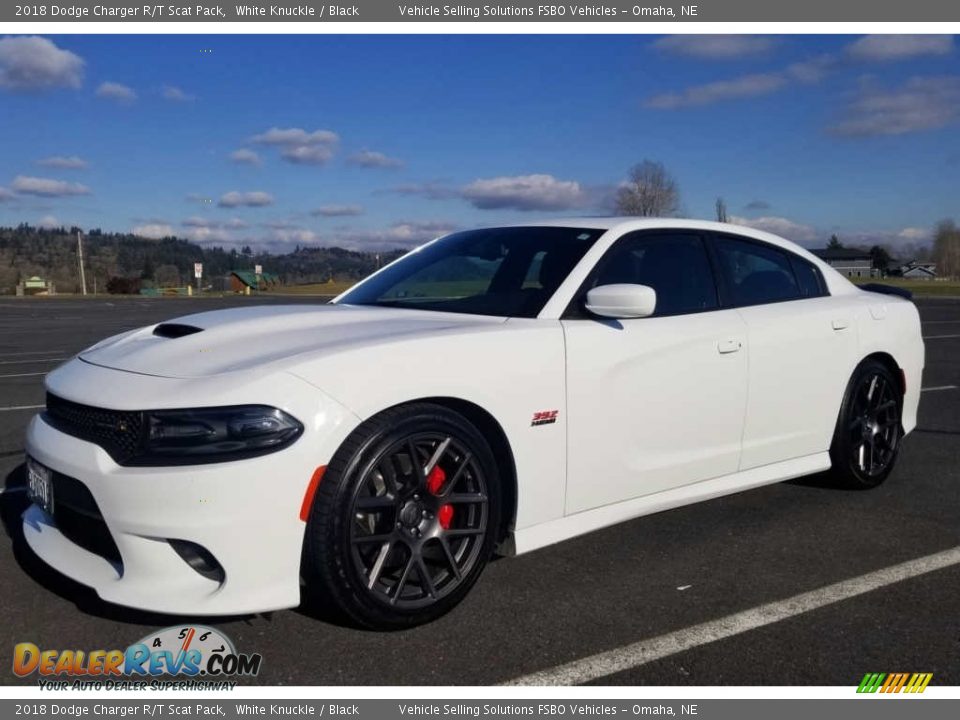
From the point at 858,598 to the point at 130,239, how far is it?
13030 cm

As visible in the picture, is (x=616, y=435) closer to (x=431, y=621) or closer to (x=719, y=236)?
(x=431, y=621)

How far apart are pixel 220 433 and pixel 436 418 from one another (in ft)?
2.45

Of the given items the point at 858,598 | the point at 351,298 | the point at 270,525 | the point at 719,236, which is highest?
the point at 719,236

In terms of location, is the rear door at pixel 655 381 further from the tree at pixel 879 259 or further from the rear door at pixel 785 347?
the tree at pixel 879 259

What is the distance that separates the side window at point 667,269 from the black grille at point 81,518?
219cm

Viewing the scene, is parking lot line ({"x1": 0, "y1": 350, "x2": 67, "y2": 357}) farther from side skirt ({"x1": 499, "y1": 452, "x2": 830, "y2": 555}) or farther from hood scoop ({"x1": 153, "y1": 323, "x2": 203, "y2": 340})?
side skirt ({"x1": 499, "y1": 452, "x2": 830, "y2": 555})

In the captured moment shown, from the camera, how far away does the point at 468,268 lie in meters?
4.34

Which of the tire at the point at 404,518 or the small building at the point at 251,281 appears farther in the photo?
the small building at the point at 251,281

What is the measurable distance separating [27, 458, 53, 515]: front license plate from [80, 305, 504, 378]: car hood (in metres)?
0.44

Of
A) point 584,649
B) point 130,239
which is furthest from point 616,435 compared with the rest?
point 130,239

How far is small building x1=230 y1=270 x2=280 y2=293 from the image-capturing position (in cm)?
8356

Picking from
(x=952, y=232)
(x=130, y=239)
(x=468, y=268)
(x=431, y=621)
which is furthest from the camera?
(x=952, y=232)

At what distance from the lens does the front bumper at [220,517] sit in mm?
2658

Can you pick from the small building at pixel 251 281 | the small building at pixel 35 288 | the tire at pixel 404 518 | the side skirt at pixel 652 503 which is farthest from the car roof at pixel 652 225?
the small building at pixel 251 281
